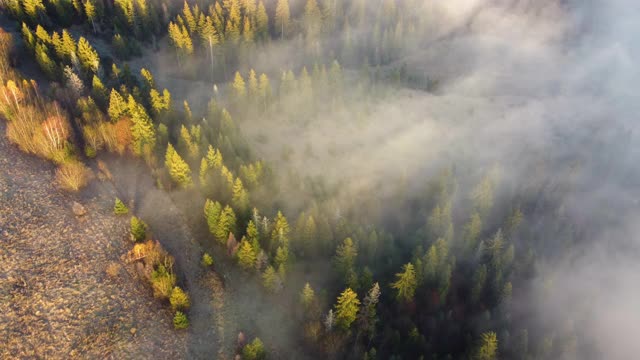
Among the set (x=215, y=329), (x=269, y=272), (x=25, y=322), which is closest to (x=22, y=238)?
(x=25, y=322)

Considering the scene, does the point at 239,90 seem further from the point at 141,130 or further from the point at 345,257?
the point at 345,257

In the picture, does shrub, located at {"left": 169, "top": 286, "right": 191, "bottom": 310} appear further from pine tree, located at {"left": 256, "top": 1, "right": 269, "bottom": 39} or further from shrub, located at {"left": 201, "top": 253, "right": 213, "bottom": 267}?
pine tree, located at {"left": 256, "top": 1, "right": 269, "bottom": 39}

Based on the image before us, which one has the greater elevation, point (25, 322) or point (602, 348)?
point (25, 322)

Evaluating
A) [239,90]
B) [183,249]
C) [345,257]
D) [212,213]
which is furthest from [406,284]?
[239,90]

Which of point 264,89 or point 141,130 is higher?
point 141,130

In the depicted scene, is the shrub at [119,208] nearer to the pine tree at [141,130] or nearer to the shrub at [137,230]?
the shrub at [137,230]

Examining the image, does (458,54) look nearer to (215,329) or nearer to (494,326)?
(494,326)

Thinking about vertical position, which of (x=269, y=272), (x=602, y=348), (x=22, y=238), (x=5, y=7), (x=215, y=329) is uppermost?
(x=5, y=7)
